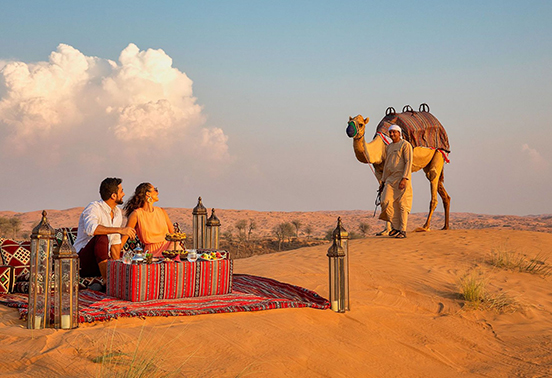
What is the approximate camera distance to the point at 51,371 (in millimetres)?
5039

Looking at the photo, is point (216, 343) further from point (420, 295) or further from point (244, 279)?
point (420, 295)

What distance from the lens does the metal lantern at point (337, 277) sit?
812 cm

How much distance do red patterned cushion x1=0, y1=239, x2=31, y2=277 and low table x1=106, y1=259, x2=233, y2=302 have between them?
4.86ft

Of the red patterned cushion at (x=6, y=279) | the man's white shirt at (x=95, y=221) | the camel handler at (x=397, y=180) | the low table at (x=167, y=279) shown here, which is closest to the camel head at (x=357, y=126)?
the camel handler at (x=397, y=180)

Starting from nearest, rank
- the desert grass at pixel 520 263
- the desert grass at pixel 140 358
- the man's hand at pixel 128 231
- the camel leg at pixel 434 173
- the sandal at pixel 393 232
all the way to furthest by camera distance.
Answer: the desert grass at pixel 140 358 < the man's hand at pixel 128 231 < the desert grass at pixel 520 263 < the sandal at pixel 393 232 < the camel leg at pixel 434 173

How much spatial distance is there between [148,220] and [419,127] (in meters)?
9.20

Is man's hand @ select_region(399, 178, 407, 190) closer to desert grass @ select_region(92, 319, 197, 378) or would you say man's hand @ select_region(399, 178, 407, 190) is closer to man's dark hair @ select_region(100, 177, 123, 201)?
man's dark hair @ select_region(100, 177, 123, 201)

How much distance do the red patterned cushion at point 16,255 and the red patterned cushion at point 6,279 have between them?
113mm

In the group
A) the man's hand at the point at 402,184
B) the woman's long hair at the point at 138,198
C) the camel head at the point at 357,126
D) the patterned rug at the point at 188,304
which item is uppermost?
the camel head at the point at 357,126

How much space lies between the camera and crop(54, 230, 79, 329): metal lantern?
6.47 m

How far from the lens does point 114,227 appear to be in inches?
334

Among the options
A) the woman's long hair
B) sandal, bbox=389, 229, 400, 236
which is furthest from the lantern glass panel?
sandal, bbox=389, 229, 400, 236

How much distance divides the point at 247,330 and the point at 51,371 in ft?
7.68

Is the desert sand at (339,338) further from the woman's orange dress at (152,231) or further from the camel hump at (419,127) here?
the camel hump at (419,127)
